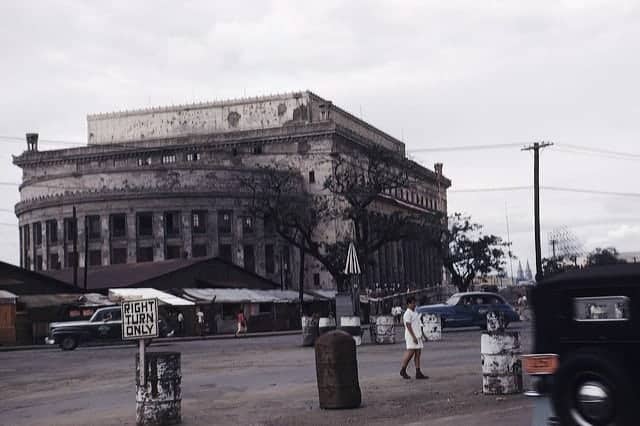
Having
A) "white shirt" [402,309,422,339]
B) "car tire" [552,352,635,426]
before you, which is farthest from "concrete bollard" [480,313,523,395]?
"car tire" [552,352,635,426]

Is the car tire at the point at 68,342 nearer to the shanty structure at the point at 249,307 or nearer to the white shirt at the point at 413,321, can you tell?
the shanty structure at the point at 249,307

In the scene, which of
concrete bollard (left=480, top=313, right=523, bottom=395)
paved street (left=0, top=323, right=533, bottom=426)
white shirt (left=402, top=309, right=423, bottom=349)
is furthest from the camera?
white shirt (left=402, top=309, right=423, bottom=349)

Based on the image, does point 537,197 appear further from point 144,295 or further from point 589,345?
point 589,345

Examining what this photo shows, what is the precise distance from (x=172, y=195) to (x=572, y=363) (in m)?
75.5

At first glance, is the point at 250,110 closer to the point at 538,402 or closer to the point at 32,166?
the point at 32,166

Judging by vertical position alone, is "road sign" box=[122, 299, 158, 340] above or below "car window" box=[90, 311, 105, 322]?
above

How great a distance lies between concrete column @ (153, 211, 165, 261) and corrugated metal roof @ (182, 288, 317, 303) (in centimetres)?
1477

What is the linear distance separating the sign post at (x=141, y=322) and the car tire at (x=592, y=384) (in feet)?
19.2

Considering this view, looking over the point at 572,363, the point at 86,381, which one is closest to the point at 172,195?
the point at 86,381

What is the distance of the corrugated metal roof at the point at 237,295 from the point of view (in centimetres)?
6203

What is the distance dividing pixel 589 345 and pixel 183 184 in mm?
75828

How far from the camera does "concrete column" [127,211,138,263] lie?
8356 centimetres

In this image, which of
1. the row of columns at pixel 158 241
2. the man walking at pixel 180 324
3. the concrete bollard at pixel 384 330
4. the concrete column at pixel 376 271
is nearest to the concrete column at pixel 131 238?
the row of columns at pixel 158 241

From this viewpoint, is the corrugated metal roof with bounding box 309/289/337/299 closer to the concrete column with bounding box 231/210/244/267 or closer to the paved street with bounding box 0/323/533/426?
the concrete column with bounding box 231/210/244/267
